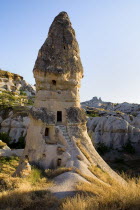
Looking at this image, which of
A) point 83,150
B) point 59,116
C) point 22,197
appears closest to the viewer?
point 22,197

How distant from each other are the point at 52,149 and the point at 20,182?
161 inches

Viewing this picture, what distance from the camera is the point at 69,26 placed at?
15.2 metres

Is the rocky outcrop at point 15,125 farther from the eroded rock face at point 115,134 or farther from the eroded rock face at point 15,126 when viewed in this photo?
the eroded rock face at point 115,134

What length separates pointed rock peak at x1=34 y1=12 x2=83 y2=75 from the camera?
13.6m

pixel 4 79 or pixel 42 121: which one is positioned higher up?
pixel 4 79

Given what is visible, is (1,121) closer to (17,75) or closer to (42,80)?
(42,80)

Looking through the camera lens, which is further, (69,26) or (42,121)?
(69,26)

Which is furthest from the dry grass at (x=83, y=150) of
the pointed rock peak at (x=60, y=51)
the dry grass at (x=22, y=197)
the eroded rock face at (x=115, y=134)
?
the eroded rock face at (x=115, y=134)

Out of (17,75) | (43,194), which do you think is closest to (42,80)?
(43,194)

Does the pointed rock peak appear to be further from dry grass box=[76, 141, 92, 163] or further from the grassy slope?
the grassy slope

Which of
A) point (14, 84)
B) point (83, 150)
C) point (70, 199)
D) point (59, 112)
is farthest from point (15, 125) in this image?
point (14, 84)

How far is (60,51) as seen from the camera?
14.1 m

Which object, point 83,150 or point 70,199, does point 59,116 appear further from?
point 70,199

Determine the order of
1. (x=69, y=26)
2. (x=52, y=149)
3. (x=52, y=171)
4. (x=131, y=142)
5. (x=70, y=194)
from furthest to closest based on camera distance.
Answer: (x=131, y=142)
(x=69, y=26)
(x=52, y=149)
(x=52, y=171)
(x=70, y=194)
